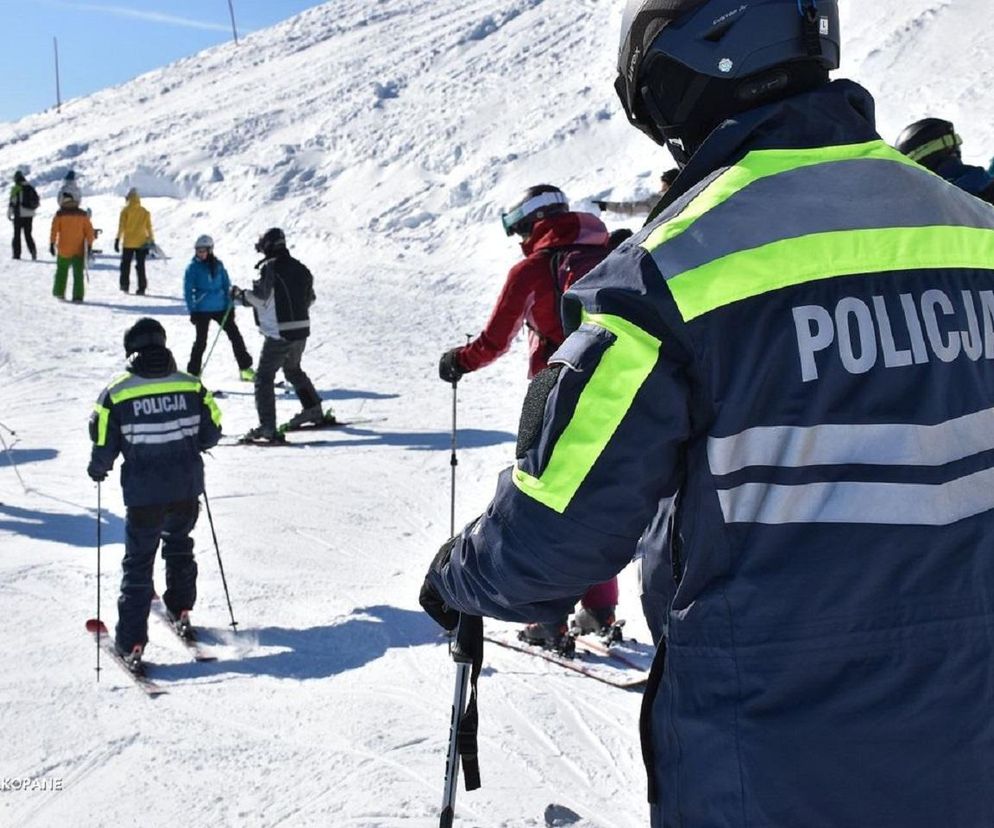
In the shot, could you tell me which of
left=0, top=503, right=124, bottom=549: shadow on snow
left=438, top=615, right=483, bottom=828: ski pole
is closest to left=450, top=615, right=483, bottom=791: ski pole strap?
left=438, top=615, right=483, bottom=828: ski pole

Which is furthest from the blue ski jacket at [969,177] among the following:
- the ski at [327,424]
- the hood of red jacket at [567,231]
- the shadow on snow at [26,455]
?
the shadow on snow at [26,455]

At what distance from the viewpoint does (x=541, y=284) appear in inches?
208

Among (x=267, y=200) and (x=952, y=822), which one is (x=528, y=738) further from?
(x=267, y=200)

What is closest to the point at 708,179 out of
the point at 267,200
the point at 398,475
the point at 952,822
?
the point at 952,822

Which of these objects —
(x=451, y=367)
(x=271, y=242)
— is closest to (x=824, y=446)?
(x=451, y=367)

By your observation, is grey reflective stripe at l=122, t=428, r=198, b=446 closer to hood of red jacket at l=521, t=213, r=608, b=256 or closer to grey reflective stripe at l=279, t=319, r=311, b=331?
hood of red jacket at l=521, t=213, r=608, b=256

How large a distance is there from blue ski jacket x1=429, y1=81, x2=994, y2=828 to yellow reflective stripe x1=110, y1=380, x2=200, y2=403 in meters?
4.49

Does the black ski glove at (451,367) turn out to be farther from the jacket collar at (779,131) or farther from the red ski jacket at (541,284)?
the jacket collar at (779,131)

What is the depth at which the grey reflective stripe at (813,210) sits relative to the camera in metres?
1.61

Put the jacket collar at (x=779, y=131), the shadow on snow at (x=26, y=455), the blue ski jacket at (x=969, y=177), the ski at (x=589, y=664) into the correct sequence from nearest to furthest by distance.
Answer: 1. the jacket collar at (x=779, y=131)
2. the ski at (x=589, y=664)
3. the blue ski jacket at (x=969, y=177)
4. the shadow on snow at (x=26, y=455)

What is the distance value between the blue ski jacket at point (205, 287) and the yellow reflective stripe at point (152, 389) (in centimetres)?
666

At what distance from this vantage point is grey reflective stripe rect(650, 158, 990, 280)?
161cm

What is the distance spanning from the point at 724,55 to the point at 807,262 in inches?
17.0

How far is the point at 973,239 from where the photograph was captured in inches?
68.7
